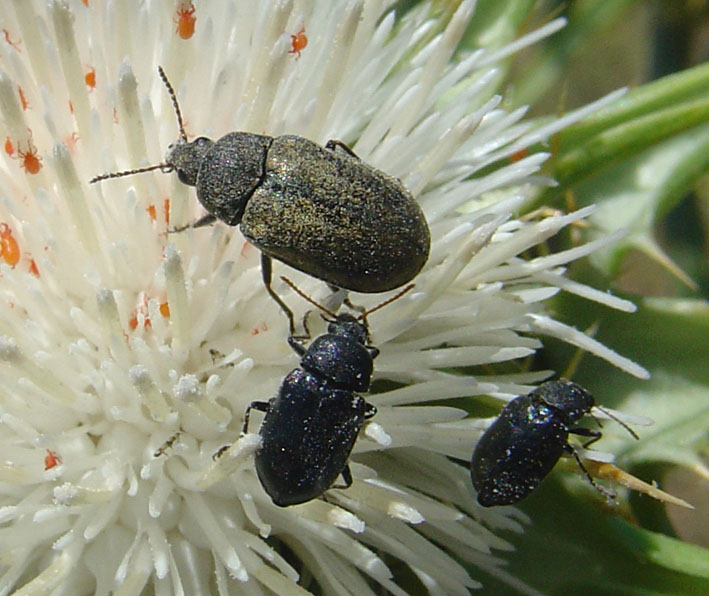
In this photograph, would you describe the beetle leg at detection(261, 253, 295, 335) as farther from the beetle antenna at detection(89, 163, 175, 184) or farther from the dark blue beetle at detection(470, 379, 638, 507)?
the dark blue beetle at detection(470, 379, 638, 507)

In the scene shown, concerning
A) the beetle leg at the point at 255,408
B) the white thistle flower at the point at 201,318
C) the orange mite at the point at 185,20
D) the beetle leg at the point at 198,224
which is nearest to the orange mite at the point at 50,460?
the white thistle flower at the point at 201,318

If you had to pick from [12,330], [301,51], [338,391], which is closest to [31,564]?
[12,330]

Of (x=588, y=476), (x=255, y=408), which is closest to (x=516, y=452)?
(x=588, y=476)

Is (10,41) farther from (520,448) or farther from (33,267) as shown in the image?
(520,448)

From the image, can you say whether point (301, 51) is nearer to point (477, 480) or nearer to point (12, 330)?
point (12, 330)

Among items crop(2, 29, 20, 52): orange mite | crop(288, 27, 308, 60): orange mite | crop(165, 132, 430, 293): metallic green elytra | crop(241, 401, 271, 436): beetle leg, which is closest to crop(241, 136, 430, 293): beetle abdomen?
crop(165, 132, 430, 293): metallic green elytra

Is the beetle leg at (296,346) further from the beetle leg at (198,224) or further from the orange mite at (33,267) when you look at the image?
the orange mite at (33,267)
